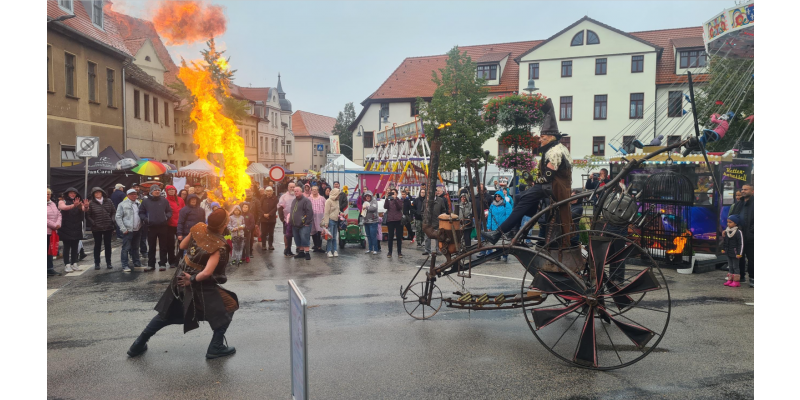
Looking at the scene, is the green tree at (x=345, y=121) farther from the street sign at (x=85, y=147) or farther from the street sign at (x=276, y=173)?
the street sign at (x=85, y=147)

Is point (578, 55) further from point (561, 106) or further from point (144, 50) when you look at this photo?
point (144, 50)

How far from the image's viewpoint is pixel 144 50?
35.2m

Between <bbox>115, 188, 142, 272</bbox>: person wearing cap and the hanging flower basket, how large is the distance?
9197mm

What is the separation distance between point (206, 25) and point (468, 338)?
16.3m

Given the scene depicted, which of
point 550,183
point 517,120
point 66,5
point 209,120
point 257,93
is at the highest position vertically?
point 257,93

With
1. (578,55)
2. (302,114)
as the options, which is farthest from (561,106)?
(302,114)

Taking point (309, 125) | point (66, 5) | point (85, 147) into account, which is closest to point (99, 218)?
point (85, 147)

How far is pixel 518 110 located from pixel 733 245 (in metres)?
6.24

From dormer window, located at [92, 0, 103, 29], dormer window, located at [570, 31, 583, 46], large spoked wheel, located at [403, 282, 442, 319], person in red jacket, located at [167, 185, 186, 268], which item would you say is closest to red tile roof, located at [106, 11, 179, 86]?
dormer window, located at [92, 0, 103, 29]

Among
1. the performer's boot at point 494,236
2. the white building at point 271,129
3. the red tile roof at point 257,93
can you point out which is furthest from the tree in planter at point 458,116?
the red tile roof at point 257,93

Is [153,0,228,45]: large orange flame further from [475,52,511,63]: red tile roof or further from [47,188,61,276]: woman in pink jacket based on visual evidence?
[475,52,511,63]: red tile roof

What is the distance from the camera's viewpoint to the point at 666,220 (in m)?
12.0

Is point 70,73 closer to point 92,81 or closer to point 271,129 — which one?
point 92,81

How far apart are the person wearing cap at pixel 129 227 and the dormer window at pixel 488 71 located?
131 feet
